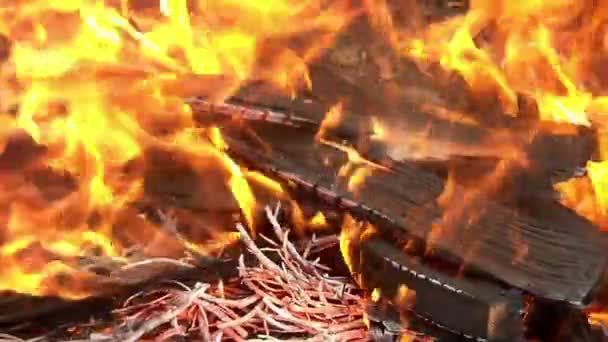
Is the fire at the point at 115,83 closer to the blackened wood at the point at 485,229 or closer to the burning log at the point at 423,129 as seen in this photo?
the burning log at the point at 423,129

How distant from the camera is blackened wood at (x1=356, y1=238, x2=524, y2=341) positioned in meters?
1.02

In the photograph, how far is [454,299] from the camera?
1.04m

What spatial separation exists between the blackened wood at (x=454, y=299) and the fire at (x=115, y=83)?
0.35m

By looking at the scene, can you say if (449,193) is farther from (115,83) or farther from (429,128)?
(115,83)

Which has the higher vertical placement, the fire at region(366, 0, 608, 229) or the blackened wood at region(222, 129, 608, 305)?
the fire at region(366, 0, 608, 229)

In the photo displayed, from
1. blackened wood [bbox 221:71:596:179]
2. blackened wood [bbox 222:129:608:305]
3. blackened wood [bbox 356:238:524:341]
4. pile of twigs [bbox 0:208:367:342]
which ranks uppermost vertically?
blackened wood [bbox 221:71:596:179]

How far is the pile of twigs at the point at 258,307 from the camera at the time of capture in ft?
3.71

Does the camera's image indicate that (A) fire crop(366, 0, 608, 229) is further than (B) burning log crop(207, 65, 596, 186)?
Yes

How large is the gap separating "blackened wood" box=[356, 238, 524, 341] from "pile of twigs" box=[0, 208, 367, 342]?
0.10 meters

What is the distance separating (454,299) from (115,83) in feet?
2.54

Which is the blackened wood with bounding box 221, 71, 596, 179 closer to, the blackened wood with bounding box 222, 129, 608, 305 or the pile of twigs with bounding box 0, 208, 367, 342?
the blackened wood with bounding box 222, 129, 608, 305

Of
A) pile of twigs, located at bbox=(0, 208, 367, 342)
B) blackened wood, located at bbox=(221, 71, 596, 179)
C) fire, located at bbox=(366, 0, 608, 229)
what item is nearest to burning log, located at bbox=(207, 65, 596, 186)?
blackened wood, located at bbox=(221, 71, 596, 179)

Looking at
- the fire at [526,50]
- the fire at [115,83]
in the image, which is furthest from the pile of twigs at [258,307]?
the fire at [526,50]

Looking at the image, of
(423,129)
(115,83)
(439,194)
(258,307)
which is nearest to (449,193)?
(439,194)
